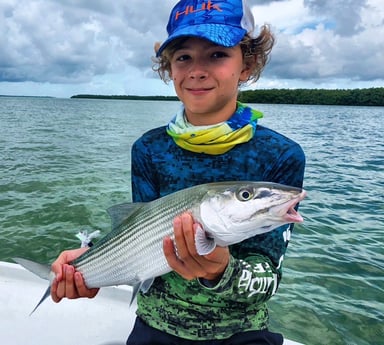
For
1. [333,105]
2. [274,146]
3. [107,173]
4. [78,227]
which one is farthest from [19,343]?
[333,105]

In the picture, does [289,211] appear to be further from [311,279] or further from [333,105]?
[333,105]

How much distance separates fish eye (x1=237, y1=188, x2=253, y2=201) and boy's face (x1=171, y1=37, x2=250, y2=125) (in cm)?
81

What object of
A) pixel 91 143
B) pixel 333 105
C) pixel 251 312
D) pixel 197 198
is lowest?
pixel 333 105

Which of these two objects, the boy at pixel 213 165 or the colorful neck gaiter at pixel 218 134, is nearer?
the boy at pixel 213 165

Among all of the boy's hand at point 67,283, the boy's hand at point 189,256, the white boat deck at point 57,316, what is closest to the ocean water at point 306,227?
the white boat deck at point 57,316

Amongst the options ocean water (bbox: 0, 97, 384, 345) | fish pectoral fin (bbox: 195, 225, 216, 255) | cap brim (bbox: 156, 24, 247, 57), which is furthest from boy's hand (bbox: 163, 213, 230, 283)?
ocean water (bbox: 0, 97, 384, 345)

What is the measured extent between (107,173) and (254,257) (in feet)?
39.4

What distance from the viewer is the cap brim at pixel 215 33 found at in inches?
96.3

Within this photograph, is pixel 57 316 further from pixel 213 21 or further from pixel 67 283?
pixel 213 21

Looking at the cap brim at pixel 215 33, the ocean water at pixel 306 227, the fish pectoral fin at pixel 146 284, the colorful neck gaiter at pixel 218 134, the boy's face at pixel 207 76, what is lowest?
the ocean water at pixel 306 227

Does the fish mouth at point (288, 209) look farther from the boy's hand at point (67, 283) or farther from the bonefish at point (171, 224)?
the boy's hand at point (67, 283)

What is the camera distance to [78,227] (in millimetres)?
8383

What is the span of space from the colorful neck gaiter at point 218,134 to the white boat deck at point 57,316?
1.76 m

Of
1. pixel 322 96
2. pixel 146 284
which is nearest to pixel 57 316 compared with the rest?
pixel 146 284
